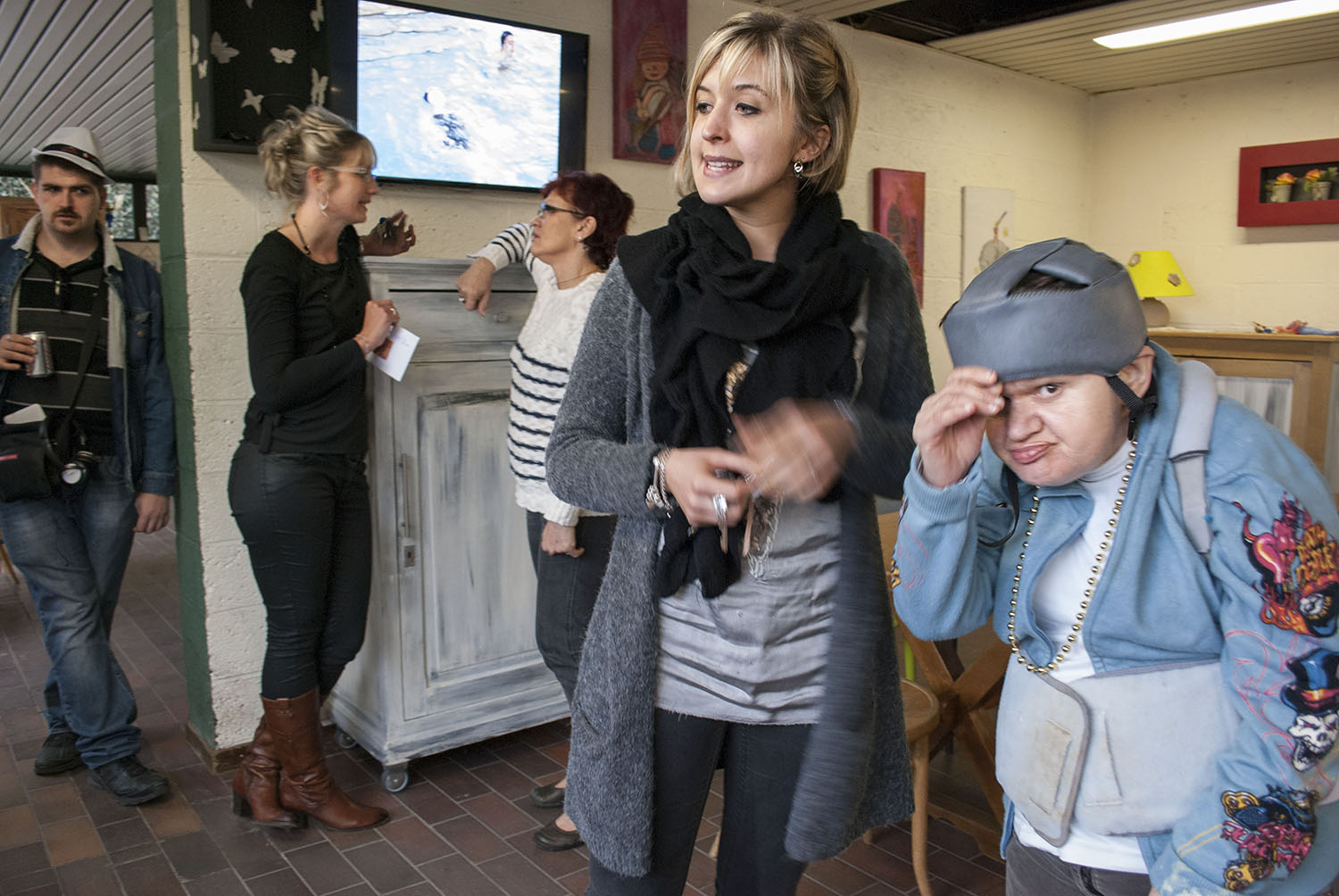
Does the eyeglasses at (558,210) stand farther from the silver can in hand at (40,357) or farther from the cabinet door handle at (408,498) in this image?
the silver can in hand at (40,357)

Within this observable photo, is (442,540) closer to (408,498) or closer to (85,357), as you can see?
(408,498)

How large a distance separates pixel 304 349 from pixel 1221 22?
436 centimetres

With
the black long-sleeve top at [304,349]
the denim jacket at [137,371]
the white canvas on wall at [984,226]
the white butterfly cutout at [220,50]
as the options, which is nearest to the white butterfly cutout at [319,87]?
the white butterfly cutout at [220,50]

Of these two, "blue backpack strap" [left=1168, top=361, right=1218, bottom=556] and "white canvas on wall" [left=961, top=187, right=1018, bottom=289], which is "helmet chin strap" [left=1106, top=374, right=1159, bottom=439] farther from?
"white canvas on wall" [left=961, top=187, right=1018, bottom=289]

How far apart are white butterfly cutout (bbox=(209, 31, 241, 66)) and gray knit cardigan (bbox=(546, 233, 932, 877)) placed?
2057mm

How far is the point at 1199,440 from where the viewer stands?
40.4 inches

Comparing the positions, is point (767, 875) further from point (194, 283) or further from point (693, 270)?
point (194, 283)

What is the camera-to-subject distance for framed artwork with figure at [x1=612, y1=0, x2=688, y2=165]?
147 inches

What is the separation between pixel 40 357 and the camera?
8.85 ft

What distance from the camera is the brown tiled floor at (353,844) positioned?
2.51m

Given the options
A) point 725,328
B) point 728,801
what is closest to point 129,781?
point 728,801

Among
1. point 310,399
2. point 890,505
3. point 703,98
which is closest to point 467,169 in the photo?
point 310,399

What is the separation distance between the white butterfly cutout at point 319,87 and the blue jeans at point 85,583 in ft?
3.98

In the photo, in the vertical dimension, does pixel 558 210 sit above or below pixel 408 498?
above
